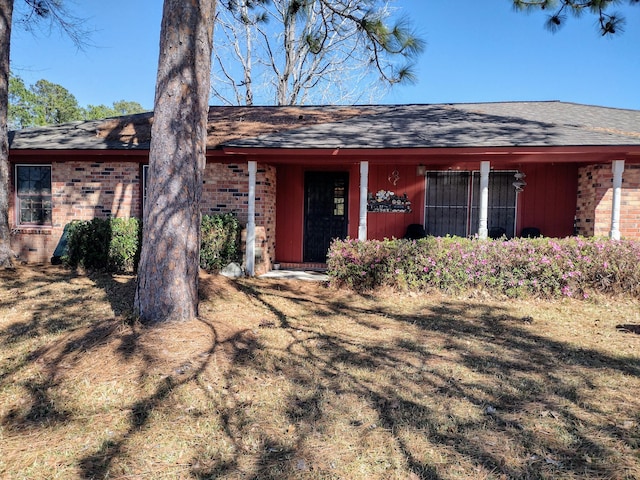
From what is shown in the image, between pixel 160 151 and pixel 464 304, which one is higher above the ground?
pixel 160 151

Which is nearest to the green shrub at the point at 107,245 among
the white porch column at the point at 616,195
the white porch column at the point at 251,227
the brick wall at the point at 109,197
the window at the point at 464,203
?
the white porch column at the point at 251,227

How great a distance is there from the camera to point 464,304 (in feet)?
20.4

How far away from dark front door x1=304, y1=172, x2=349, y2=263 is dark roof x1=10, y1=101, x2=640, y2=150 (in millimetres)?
1224

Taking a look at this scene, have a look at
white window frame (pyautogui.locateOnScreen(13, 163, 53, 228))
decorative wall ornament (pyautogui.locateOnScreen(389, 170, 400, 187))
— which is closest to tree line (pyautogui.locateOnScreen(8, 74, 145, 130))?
white window frame (pyautogui.locateOnScreen(13, 163, 53, 228))

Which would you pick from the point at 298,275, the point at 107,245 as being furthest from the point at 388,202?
the point at 107,245

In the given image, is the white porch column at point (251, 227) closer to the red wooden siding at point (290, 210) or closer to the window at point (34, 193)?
the red wooden siding at point (290, 210)

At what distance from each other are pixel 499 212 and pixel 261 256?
5.22 meters

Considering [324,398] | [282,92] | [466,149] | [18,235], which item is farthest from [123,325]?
[282,92]

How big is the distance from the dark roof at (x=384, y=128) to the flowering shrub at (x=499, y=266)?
1.77 m

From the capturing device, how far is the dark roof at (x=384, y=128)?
7.59 m

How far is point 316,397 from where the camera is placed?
3127 millimetres

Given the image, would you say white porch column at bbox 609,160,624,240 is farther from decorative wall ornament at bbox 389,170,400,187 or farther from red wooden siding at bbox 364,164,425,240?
decorative wall ornament at bbox 389,170,400,187

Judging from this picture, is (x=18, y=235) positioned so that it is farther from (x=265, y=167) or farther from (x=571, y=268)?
(x=571, y=268)

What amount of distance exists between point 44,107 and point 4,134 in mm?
34068
